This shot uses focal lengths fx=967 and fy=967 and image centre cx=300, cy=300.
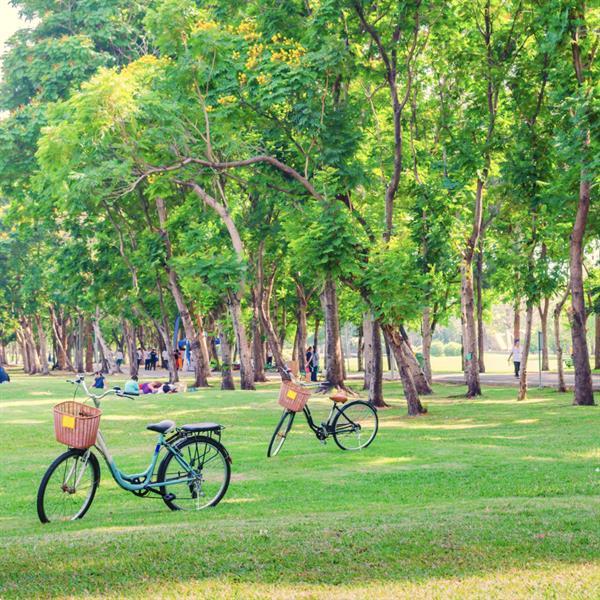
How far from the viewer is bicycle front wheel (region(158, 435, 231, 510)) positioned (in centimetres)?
1017

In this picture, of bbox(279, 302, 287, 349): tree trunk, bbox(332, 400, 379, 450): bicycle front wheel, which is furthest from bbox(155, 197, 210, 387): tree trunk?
bbox(332, 400, 379, 450): bicycle front wheel

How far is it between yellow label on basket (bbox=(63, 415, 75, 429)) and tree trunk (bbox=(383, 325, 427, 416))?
14.8 meters

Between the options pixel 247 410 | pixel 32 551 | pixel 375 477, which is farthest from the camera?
pixel 247 410

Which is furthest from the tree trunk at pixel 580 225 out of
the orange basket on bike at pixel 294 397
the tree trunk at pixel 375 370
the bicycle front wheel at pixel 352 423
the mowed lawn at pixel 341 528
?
the orange basket on bike at pixel 294 397

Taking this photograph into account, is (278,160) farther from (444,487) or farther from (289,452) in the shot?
(444,487)

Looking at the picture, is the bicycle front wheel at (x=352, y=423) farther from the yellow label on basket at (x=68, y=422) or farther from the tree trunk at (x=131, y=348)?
the tree trunk at (x=131, y=348)

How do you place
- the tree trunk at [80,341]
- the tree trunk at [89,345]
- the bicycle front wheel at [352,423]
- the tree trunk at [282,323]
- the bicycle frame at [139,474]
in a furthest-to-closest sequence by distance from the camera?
the tree trunk at [89,345] < the tree trunk at [80,341] < the tree trunk at [282,323] < the bicycle front wheel at [352,423] < the bicycle frame at [139,474]

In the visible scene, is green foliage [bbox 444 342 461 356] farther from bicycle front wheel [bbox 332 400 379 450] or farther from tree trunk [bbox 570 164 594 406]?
bicycle front wheel [bbox 332 400 379 450]

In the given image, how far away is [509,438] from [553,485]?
611 cm

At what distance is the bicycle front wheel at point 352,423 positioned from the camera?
51.7 feet

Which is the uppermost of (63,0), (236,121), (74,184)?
(63,0)

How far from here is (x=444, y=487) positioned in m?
11.8

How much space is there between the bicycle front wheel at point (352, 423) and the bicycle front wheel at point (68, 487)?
6384 millimetres

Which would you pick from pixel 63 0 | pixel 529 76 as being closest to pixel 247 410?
pixel 529 76
